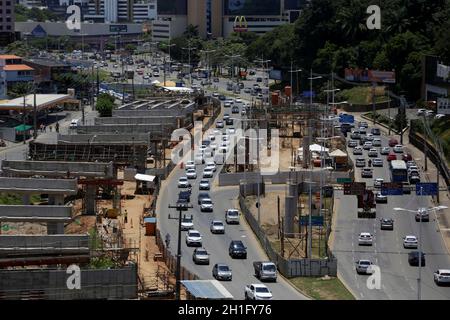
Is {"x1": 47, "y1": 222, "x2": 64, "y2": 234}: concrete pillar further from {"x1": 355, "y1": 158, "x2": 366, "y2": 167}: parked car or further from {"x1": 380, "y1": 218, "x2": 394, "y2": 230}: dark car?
{"x1": 355, "y1": 158, "x2": 366, "y2": 167}: parked car

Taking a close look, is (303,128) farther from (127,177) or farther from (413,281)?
(413,281)

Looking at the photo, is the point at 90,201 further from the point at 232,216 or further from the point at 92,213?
the point at 232,216

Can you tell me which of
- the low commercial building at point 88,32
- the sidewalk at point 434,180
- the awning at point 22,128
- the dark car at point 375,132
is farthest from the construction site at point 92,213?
the low commercial building at point 88,32

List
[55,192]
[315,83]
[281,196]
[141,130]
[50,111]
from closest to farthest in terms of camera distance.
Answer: [55,192]
[281,196]
[141,130]
[50,111]
[315,83]

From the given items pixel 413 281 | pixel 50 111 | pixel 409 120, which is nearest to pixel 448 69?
pixel 409 120

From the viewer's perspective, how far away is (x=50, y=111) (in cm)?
8106

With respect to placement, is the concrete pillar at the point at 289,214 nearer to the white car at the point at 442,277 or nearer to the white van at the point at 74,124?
the white car at the point at 442,277

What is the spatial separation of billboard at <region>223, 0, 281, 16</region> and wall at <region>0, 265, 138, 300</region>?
11896 cm

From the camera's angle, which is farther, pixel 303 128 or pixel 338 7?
pixel 338 7

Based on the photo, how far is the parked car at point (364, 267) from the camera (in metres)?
29.9

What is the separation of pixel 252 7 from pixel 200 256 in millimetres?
113506

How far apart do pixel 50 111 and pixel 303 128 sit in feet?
79.3

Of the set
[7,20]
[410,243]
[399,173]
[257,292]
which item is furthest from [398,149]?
[7,20]

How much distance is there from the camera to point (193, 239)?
33406mm
